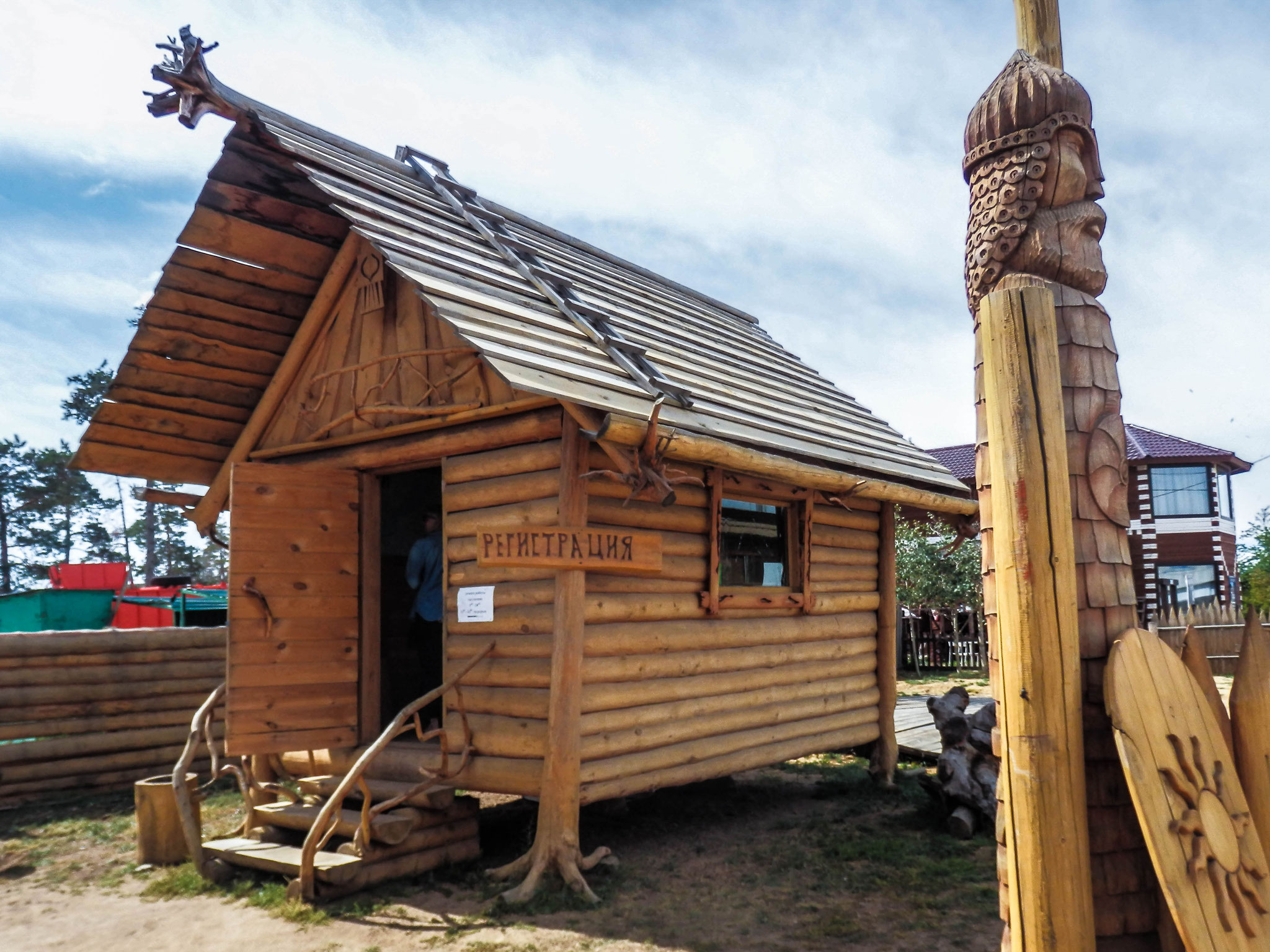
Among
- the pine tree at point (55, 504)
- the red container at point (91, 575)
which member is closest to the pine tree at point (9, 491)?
the pine tree at point (55, 504)

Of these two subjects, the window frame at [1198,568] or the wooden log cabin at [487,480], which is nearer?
the wooden log cabin at [487,480]

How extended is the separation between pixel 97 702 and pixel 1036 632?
10350 mm

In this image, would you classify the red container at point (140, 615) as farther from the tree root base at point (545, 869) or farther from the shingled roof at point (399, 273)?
the tree root base at point (545, 869)

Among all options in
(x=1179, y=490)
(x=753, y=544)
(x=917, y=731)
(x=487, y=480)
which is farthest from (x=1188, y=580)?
(x=487, y=480)

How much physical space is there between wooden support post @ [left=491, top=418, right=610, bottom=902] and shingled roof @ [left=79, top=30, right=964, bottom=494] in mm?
613

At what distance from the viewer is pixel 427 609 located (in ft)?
28.3

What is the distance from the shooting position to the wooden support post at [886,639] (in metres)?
10.1

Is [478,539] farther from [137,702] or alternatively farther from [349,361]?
[137,702]

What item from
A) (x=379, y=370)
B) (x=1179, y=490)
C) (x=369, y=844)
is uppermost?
(x=1179, y=490)

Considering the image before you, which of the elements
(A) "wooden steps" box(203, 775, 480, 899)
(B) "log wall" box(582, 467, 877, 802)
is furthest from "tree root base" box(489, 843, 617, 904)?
(A) "wooden steps" box(203, 775, 480, 899)

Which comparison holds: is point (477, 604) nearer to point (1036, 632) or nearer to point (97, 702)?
point (1036, 632)

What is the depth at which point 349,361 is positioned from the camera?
8.22 m

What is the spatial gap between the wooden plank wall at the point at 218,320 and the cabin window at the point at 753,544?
411 centimetres

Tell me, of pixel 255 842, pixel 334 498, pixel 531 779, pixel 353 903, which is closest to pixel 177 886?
pixel 255 842
